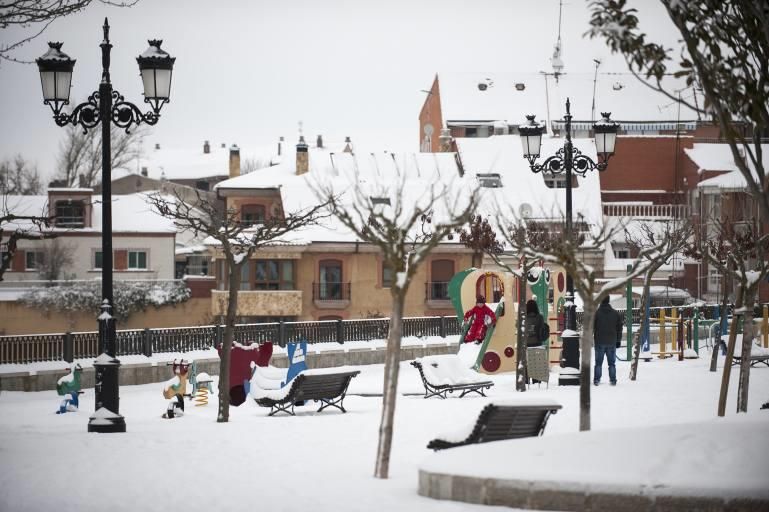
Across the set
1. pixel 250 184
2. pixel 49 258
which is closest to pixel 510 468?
pixel 250 184

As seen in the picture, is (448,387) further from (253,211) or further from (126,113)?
(253,211)

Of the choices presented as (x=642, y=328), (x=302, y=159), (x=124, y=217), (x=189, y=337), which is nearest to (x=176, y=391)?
(x=642, y=328)

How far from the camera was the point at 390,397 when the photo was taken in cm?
1269

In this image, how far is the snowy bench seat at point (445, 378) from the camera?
74.0ft

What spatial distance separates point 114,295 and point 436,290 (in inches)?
592

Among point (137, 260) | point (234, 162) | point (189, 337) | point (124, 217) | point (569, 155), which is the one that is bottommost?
point (189, 337)

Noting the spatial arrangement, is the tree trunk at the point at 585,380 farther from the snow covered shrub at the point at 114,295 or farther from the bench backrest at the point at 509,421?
the snow covered shrub at the point at 114,295

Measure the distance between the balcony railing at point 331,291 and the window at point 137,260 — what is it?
1340 cm

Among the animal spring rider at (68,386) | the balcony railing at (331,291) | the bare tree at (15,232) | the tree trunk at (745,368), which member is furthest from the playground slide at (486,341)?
the balcony railing at (331,291)

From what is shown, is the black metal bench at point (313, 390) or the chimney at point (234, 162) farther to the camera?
the chimney at point (234, 162)

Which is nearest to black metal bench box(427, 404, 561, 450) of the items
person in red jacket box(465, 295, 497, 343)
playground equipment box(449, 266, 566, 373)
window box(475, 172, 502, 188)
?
person in red jacket box(465, 295, 497, 343)

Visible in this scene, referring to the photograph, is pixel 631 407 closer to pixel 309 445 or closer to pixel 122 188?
pixel 309 445

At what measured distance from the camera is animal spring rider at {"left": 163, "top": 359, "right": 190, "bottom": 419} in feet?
68.0

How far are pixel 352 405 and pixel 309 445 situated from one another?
21.4 ft
